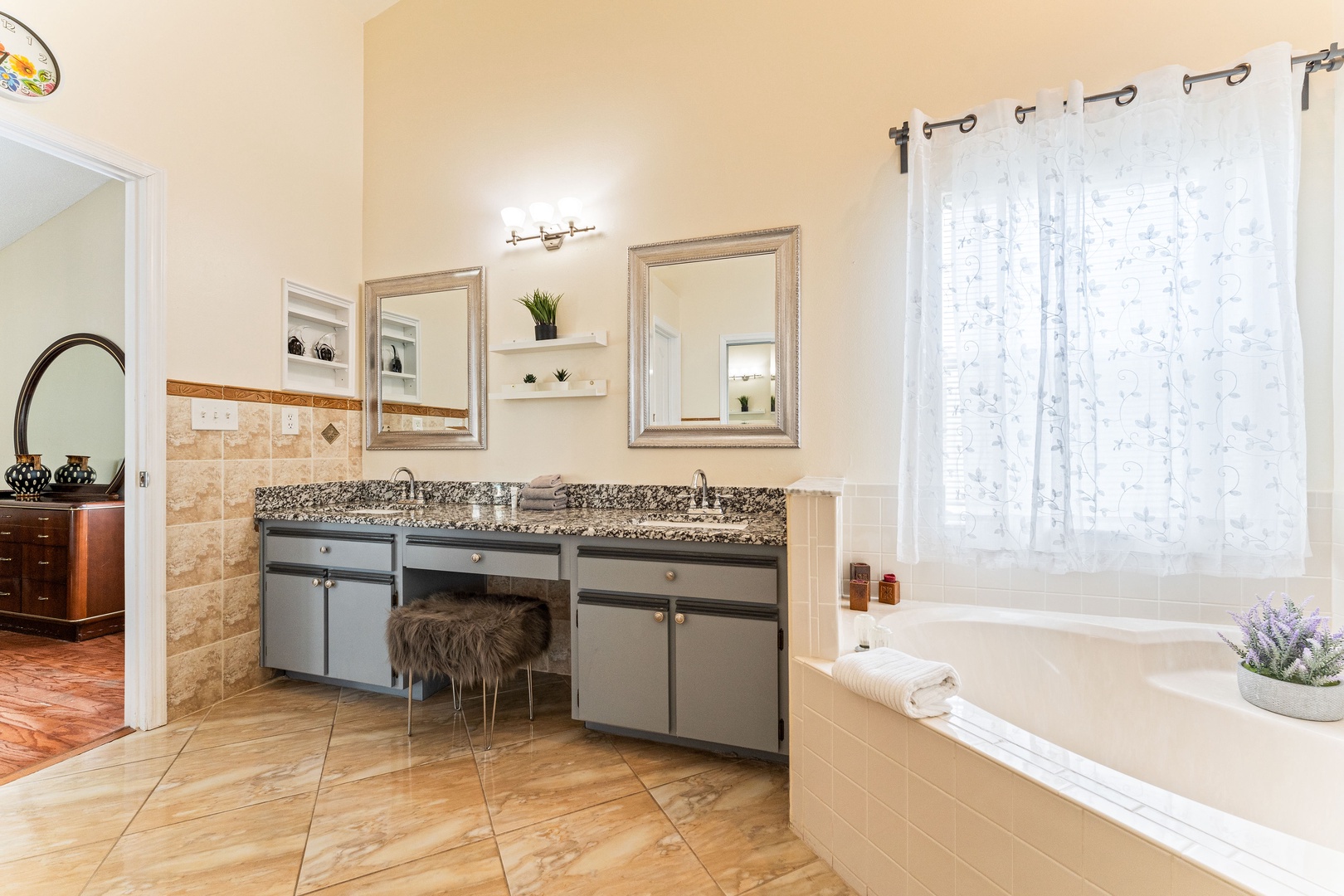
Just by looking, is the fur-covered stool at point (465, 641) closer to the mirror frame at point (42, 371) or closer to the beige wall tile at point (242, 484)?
the beige wall tile at point (242, 484)

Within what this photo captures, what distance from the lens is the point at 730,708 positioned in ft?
6.28

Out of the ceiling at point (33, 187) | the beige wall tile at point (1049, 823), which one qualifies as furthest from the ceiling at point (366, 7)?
the beige wall tile at point (1049, 823)

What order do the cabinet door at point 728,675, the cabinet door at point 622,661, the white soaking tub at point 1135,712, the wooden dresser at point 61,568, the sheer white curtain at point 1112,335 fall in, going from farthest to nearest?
the wooden dresser at point 61,568 < the cabinet door at point 622,661 < the cabinet door at point 728,675 < the sheer white curtain at point 1112,335 < the white soaking tub at point 1135,712

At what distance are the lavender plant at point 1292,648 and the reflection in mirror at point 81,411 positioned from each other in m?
5.37

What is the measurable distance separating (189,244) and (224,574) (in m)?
1.37

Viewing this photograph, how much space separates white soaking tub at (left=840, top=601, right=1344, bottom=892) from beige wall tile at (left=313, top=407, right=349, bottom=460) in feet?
8.60

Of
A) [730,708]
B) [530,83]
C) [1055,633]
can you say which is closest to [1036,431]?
[1055,633]

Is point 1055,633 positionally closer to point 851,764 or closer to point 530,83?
point 851,764

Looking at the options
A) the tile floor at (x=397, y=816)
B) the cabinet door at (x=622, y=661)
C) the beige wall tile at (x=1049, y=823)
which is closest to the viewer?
the beige wall tile at (x=1049, y=823)

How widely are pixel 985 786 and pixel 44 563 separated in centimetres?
465

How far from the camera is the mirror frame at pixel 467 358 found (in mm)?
2920

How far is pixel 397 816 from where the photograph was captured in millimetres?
1707

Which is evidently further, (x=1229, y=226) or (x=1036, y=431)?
(x=1036, y=431)

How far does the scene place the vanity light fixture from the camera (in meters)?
2.69
